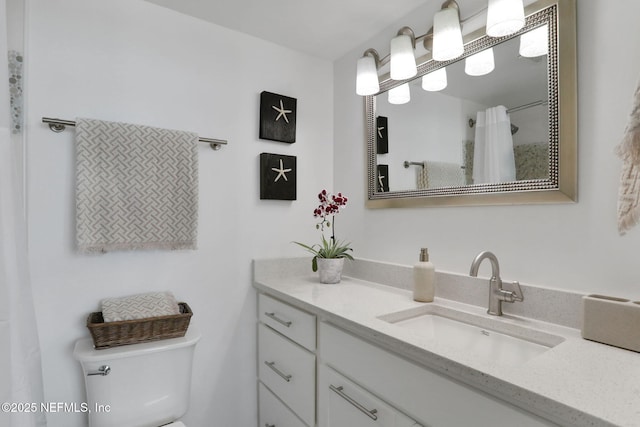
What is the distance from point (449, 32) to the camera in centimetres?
131

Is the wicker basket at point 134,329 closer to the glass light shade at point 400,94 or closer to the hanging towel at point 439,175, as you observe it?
the hanging towel at point 439,175

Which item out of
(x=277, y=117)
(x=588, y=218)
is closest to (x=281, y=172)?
(x=277, y=117)

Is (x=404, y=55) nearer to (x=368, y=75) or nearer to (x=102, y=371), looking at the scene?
(x=368, y=75)

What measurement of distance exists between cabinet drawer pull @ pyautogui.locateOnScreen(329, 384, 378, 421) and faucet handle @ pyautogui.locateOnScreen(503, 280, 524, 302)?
0.59 m

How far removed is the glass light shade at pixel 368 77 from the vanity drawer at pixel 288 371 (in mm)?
1265

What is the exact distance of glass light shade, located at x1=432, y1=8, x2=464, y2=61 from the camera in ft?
4.29

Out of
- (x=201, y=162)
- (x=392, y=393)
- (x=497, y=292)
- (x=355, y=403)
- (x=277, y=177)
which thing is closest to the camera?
(x=392, y=393)

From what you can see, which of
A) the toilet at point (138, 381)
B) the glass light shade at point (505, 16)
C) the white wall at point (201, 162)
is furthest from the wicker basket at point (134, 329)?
the glass light shade at point (505, 16)

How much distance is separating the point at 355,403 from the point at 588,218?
0.94 metres

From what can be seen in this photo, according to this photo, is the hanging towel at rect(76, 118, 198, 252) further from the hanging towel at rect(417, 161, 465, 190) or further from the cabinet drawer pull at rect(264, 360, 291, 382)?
the hanging towel at rect(417, 161, 465, 190)

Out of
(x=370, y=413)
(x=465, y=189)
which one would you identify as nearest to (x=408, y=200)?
(x=465, y=189)

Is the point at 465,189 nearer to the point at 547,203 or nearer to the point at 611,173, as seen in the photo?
the point at 547,203

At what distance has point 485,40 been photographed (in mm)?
1307

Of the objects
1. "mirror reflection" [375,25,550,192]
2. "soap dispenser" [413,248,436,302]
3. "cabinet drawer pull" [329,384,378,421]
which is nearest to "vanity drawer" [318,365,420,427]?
"cabinet drawer pull" [329,384,378,421]
